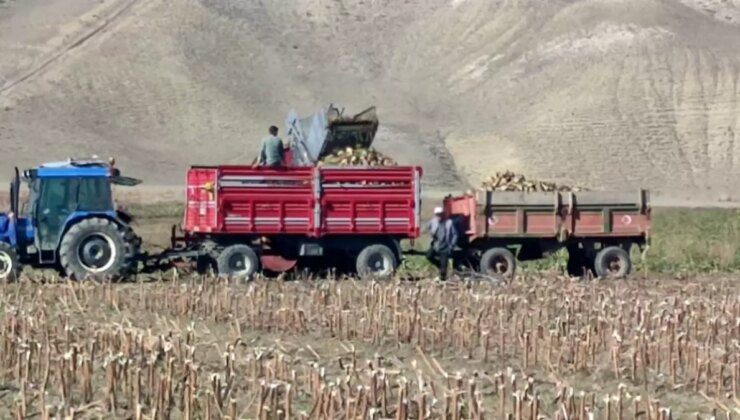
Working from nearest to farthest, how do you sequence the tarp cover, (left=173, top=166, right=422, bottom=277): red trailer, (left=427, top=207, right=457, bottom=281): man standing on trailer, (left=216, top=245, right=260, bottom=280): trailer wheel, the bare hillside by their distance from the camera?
(left=216, top=245, right=260, bottom=280): trailer wheel
(left=173, top=166, right=422, bottom=277): red trailer
(left=427, top=207, right=457, bottom=281): man standing on trailer
the tarp cover
the bare hillside

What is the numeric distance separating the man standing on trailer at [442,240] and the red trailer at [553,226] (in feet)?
1.97

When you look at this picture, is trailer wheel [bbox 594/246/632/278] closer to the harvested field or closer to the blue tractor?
the harvested field

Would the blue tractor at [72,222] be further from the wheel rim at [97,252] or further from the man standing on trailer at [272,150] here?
the man standing on trailer at [272,150]

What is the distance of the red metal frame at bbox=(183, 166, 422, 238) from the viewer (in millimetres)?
22594

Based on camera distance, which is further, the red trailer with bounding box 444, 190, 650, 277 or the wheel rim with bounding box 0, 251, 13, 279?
the red trailer with bounding box 444, 190, 650, 277

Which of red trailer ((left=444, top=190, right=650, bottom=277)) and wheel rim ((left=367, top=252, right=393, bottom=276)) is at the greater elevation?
red trailer ((left=444, top=190, right=650, bottom=277))

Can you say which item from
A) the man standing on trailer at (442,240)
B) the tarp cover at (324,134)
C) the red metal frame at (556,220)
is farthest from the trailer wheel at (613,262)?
the tarp cover at (324,134)

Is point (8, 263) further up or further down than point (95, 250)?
further down

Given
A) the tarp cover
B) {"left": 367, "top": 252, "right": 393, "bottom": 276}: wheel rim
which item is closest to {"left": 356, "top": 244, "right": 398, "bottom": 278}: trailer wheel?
{"left": 367, "top": 252, "right": 393, "bottom": 276}: wheel rim

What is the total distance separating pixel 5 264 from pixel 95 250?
1.36m

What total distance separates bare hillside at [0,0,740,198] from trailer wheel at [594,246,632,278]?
3282cm

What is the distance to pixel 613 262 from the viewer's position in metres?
24.3

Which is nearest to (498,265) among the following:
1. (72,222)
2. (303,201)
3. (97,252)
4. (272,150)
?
(303,201)

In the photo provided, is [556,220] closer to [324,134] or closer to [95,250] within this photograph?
[324,134]
